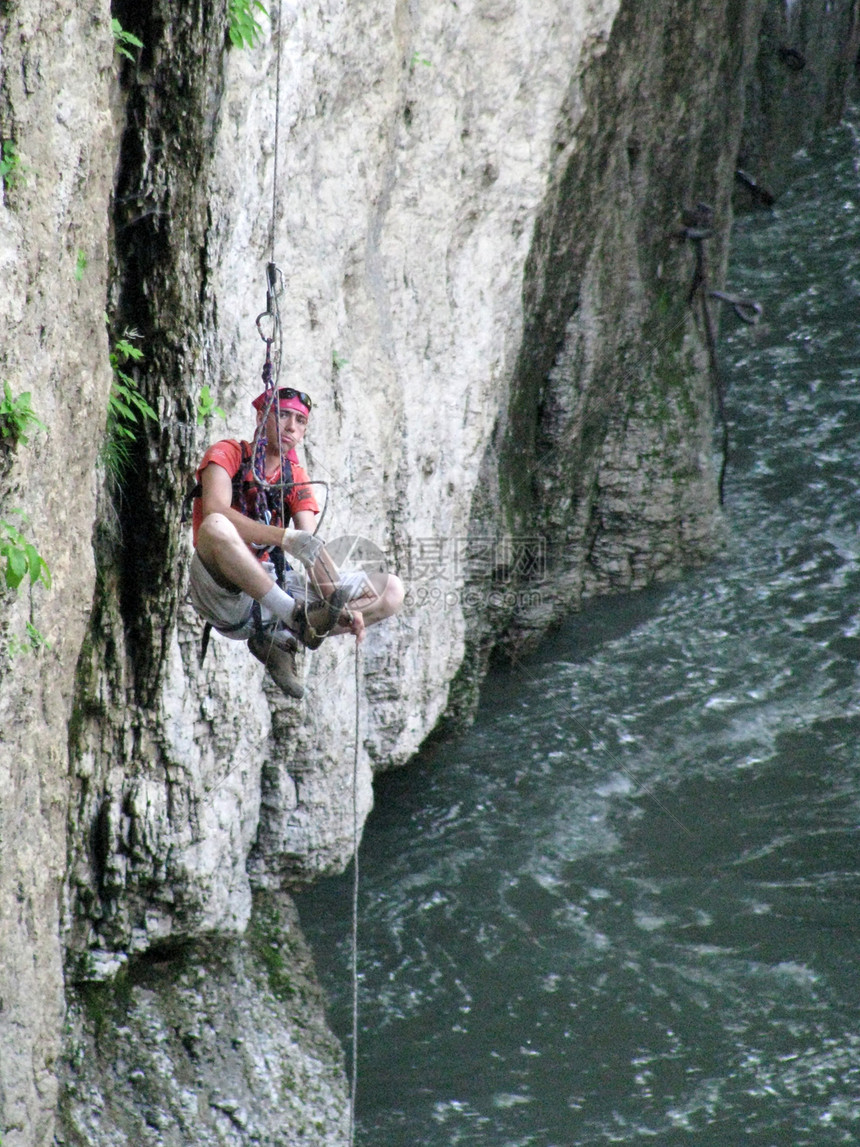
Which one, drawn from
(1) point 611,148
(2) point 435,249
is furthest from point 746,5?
(2) point 435,249

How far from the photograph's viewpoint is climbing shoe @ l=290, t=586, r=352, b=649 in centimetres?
594

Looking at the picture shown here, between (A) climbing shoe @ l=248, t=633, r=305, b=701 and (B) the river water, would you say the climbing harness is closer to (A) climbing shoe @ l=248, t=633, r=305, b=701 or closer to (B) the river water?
(B) the river water

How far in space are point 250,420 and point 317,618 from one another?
2.08 meters

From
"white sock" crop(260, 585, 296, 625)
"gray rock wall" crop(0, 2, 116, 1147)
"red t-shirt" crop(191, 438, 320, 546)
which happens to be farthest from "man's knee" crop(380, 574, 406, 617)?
"gray rock wall" crop(0, 2, 116, 1147)

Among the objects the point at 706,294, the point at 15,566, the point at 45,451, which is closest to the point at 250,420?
the point at 45,451

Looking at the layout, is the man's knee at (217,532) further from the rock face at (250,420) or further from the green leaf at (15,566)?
the green leaf at (15,566)

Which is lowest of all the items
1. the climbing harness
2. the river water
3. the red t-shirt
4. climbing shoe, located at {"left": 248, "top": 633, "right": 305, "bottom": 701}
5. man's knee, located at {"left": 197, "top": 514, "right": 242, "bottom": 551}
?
the river water

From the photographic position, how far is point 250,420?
7.74 meters

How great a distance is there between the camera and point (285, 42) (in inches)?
290

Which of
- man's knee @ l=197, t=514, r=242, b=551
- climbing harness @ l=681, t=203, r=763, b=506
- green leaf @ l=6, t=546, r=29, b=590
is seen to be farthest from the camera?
climbing harness @ l=681, t=203, r=763, b=506

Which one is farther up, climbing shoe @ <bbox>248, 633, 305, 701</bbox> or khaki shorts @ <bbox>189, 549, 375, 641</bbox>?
khaki shorts @ <bbox>189, 549, 375, 641</bbox>

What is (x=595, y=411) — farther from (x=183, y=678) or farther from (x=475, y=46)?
(x=183, y=678)

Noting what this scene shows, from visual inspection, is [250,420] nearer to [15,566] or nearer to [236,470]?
[236,470]

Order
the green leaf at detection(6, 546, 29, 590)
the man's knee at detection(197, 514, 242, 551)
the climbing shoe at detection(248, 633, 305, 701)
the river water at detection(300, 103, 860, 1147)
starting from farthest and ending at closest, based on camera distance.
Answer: the river water at detection(300, 103, 860, 1147) < the climbing shoe at detection(248, 633, 305, 701) < the man's knee at detection(197, 514, 242, 551) < the green leaf at detection(6, 546, 29, 590)
